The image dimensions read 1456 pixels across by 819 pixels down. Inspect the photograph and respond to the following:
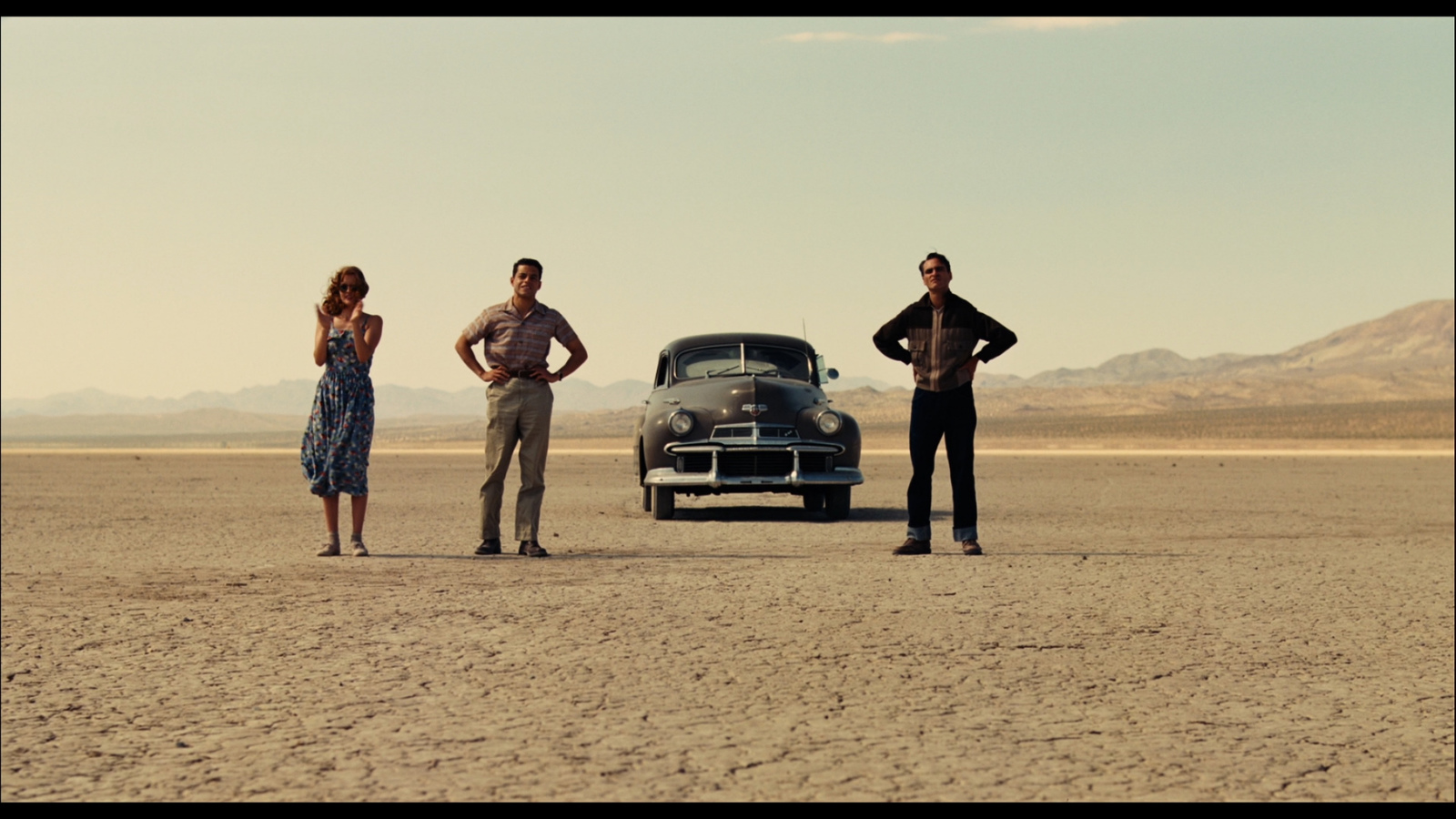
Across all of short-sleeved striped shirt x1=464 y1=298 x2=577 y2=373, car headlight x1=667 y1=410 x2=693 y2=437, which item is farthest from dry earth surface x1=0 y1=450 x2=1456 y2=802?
short-sleeved striped shirt x1=464 y1=298 x2=577 y2=373

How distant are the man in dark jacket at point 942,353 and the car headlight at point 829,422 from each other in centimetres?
444

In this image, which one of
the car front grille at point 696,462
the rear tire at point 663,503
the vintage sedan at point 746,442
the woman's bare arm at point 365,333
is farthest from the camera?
the rear tire at point 663,503

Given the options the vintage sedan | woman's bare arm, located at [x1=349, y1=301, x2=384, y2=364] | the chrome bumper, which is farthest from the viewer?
the vintage sedan

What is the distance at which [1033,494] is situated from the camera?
21.2 meters

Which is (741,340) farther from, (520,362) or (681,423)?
(520,362)

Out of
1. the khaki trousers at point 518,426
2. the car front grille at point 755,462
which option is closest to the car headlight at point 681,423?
the car front grille at point 755,462

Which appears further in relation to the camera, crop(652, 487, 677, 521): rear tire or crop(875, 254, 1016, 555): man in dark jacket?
crop(652, 487, 677, 521): rear tire

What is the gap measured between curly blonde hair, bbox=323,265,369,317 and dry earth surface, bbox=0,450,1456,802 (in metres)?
1.84

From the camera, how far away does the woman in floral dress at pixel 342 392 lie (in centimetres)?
980

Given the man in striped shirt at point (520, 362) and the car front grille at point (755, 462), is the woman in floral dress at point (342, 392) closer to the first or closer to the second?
the man in striped shirt at point (520, 362)

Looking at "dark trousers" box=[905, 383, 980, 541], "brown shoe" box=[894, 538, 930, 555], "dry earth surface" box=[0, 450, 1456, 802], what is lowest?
"dry earth surface" box=[0, 450, 1456, 802]

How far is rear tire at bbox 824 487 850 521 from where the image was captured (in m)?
14.8

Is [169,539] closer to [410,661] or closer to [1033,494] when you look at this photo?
[410,661]

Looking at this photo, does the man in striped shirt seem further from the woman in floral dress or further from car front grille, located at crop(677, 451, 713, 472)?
car front grille, located at crop(677, 451, 713, 472)
